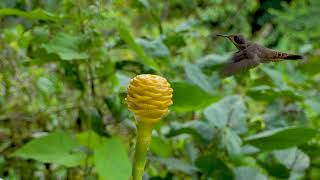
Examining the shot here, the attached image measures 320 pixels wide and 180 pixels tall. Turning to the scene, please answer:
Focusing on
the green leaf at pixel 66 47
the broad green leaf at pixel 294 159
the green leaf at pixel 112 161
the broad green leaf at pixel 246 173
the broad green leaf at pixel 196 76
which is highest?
the green leaf at pixel 66 47

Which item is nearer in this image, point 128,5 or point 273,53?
point 273,53

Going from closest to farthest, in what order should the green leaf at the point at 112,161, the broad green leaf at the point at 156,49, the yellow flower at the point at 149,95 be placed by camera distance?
the yellow flower at the point at 149,95 < the green leaf at the point at 112,161 < the broad green leaf at the point at 156,49

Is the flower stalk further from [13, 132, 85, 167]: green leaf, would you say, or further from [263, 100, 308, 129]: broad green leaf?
[263, 100, 308, 129]: broad green leaf

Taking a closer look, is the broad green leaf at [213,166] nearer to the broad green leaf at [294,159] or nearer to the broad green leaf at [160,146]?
the broad green leaf at [160,146]

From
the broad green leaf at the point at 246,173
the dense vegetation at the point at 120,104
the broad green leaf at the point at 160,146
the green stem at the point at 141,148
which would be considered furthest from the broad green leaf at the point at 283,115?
the green stem at the point at 141,148

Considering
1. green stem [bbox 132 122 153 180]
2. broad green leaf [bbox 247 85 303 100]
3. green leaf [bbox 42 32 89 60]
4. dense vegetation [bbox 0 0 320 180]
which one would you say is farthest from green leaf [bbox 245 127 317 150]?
green stem [bbox 132 122 153 180]

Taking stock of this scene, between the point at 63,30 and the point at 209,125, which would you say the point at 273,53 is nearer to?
the point at 209,125

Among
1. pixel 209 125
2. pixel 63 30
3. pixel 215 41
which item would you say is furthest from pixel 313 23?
pixel 63 30
